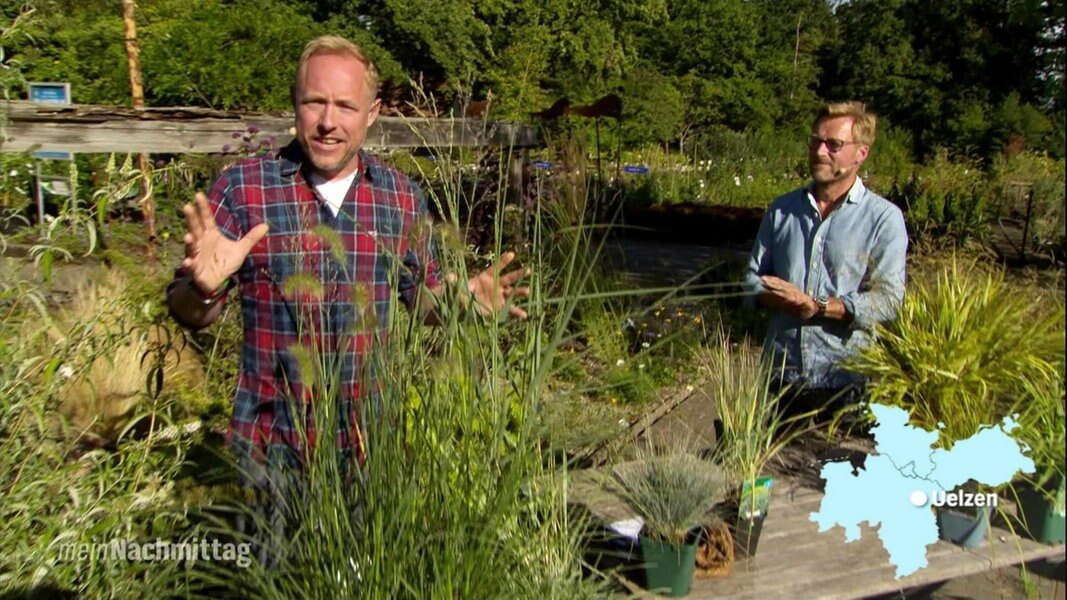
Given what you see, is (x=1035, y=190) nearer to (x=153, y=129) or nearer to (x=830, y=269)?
(x=830, y=269)

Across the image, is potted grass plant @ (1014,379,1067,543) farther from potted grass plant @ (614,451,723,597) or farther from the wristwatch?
potted grass plant @ (614,451,723,597)

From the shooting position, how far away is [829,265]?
2.15 metres

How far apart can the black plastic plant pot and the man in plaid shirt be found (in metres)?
0.69

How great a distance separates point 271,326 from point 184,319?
175 millimetres

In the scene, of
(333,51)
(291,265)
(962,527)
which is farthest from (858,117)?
(291,265)

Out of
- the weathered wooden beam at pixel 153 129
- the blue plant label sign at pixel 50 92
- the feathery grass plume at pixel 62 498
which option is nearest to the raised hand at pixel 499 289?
the feathery grass plume at pixel 62 498

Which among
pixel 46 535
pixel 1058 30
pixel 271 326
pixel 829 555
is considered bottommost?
pixel 46 535

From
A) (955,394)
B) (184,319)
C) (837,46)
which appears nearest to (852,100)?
(837,46)

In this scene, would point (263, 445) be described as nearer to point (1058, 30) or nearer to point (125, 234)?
point (1058, 30)

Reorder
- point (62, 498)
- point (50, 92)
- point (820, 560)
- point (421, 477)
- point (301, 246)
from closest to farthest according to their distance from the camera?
point (421, 477) → point (820, 560) → point (301, 246) → point (62, 498) → point (50, 92)

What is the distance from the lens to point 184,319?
2086 millimetres

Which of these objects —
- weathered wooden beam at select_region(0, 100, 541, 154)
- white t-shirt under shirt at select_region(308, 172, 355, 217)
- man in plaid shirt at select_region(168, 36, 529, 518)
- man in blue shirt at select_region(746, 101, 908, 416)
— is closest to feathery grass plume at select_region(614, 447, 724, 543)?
man in blue shirt at select_region(746, 101, 908, 416)

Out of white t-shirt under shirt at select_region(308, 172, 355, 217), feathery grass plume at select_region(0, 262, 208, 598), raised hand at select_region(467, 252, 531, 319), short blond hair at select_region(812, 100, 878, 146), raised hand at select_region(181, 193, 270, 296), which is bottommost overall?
feathery grass plume at select_region(0, 262, 208, 598)

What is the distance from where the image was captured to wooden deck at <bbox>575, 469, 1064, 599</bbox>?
150cm
